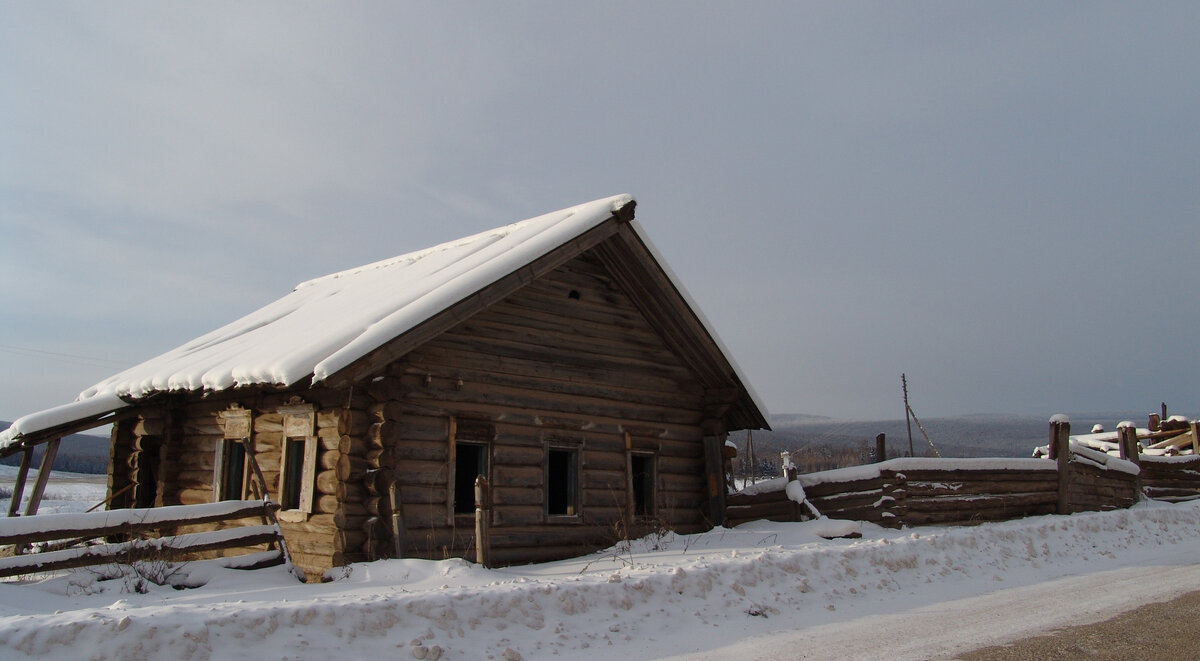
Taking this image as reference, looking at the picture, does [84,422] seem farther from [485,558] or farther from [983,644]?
[983,644]

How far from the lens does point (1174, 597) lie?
9430 millimetres

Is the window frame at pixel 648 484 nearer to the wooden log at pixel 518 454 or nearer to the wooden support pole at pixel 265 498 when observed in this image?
the wooden log at pixel 518 454

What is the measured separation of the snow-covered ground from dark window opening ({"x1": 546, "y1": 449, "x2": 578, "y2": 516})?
1.51 meters

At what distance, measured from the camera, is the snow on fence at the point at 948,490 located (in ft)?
47.7

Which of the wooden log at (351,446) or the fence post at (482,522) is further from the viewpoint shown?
the wooden log at (351,446)

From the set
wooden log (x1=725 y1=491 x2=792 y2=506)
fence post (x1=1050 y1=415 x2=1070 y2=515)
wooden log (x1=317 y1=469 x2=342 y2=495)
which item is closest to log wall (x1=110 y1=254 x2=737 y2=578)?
wooden log (x1=317 y1=469 x2=342 y2=495)

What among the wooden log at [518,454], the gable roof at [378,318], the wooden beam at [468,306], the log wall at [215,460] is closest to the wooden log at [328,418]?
the log wall at [215,460]

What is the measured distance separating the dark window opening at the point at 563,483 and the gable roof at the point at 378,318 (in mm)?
3386

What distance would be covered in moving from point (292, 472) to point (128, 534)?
263cm

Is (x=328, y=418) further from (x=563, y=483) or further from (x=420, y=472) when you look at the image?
(x=563, y=483)

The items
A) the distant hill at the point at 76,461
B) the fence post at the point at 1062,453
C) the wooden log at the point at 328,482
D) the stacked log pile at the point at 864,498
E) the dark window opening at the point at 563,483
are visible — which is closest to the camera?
the wooden log at the point at 328,482

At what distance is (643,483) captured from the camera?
1525 cm

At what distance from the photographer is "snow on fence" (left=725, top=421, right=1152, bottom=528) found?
14.5 meters

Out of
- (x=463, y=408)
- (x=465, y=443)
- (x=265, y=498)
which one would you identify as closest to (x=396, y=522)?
(x=465, y=443)
